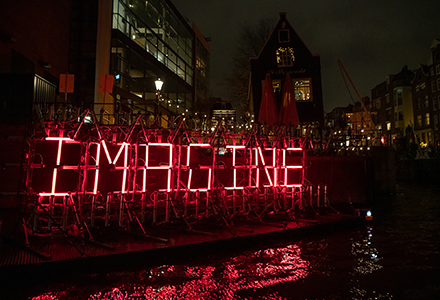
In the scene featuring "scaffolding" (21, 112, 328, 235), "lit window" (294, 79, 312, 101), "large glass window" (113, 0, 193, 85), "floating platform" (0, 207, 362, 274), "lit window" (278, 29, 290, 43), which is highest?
"large glass window" (113, 0, 193, 85)

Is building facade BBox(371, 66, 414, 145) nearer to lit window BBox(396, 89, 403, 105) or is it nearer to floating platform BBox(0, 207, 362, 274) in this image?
lit window BBox(396, 89, 403, 105)

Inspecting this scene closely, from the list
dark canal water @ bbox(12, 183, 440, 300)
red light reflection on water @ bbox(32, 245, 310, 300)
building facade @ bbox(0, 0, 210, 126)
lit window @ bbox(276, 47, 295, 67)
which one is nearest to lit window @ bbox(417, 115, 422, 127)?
lit window @ bbox(276, 47, 295, 67)

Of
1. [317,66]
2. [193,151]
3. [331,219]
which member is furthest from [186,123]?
[317,66]

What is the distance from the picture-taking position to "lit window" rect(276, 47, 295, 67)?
24484 mm

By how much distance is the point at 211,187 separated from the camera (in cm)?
812

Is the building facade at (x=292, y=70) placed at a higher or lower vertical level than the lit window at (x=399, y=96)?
lower

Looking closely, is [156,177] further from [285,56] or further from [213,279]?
[285,56]

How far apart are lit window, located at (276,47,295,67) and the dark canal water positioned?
19.5 metres

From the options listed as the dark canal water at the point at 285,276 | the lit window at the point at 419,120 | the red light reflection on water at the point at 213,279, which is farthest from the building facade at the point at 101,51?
the lit window at the point at 419,120

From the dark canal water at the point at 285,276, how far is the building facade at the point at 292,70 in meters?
17.0

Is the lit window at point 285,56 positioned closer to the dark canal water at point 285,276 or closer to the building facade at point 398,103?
the dark canal water at point 285,276

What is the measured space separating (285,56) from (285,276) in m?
22.7

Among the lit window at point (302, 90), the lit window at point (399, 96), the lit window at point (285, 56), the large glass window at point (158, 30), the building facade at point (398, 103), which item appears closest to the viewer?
the lit window at point (302, 90)

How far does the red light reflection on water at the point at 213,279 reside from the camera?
447 cm
